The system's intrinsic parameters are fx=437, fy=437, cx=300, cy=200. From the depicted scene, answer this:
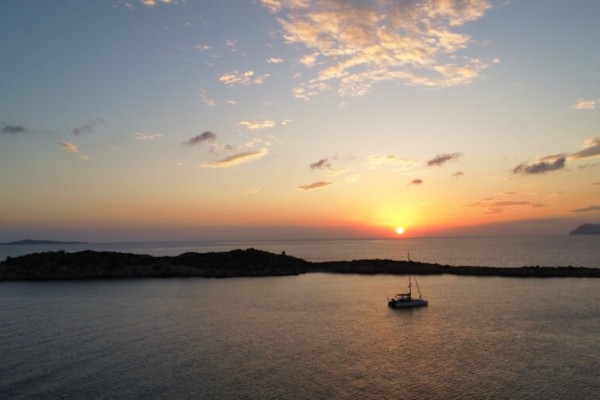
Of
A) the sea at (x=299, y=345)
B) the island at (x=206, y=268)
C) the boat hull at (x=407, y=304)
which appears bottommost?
the sea at (x=299, y=345)

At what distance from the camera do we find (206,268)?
4414 inches

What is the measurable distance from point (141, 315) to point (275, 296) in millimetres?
23526

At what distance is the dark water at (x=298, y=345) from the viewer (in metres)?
31.8

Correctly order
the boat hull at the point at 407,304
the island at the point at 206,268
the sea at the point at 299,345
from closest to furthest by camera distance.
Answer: the sea at the point at 299,345 < the boat hull at the point at 407,304 < the island at the point at 206,268

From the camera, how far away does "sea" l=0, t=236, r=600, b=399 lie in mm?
31703

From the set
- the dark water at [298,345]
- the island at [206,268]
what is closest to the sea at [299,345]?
the dark water at [298,345]

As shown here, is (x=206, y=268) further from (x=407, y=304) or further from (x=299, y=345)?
(x=299, y=345)

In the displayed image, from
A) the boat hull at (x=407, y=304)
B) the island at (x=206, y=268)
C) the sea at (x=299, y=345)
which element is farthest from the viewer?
the island at (x=206, y=268)

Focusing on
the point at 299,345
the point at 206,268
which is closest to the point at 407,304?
the point at 299,345

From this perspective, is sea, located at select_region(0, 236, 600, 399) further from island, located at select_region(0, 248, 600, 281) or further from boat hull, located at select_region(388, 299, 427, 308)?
island, located at select_region(0, 248, 600, 281)

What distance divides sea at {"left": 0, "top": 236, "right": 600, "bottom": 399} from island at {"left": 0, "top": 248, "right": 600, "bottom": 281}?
78.6 feet

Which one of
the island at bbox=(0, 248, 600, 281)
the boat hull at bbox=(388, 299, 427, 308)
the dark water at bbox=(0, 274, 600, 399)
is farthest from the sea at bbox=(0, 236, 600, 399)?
the island at bbox=(0, 248, 600, 281)

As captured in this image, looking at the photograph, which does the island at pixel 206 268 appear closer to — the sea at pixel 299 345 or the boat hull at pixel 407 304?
the sea at pixel 299 345

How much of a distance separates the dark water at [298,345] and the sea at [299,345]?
0.51 feet
